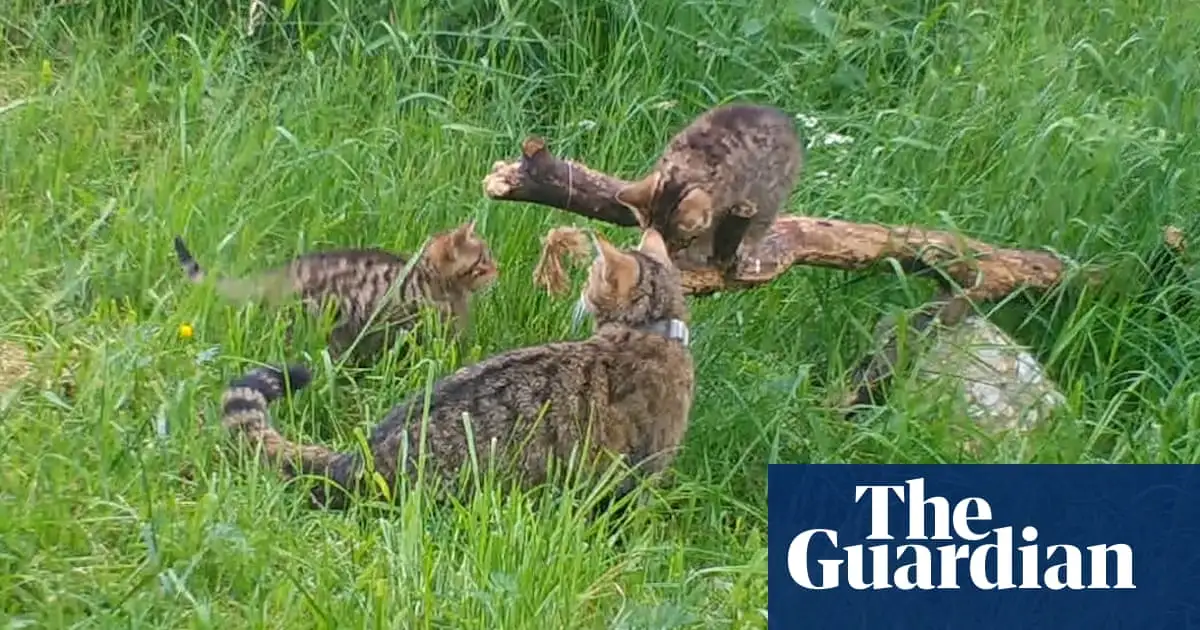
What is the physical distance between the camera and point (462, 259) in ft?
17.7

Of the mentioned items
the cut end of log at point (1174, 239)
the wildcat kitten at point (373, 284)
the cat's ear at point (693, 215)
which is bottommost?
the wildcat kitten at point (373, 284)

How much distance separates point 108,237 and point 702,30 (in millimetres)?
2232

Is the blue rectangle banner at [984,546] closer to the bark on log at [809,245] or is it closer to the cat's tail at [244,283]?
the bark on log at [809,245]

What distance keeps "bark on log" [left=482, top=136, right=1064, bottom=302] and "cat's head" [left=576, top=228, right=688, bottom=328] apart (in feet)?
Answer: 0.75

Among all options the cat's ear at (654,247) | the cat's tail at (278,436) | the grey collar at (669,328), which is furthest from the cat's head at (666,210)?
the cat's tail at (278,436)

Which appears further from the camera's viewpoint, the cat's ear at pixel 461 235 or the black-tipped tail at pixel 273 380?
the cat's ear at pixel 461 235

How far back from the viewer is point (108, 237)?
5484 millimetres

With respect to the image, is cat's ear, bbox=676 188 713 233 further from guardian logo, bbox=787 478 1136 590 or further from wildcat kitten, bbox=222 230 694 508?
guardian logo, bbox=787 478 1136 590

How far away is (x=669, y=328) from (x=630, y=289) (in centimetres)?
15

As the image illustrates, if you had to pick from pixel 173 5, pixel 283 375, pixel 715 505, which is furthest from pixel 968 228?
pixel 173 5

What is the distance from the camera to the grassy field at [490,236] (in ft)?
12.6

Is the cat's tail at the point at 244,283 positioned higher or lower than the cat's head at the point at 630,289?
lower

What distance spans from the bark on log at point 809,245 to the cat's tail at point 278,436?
2.86 feet

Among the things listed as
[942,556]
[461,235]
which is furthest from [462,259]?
[942,556]
